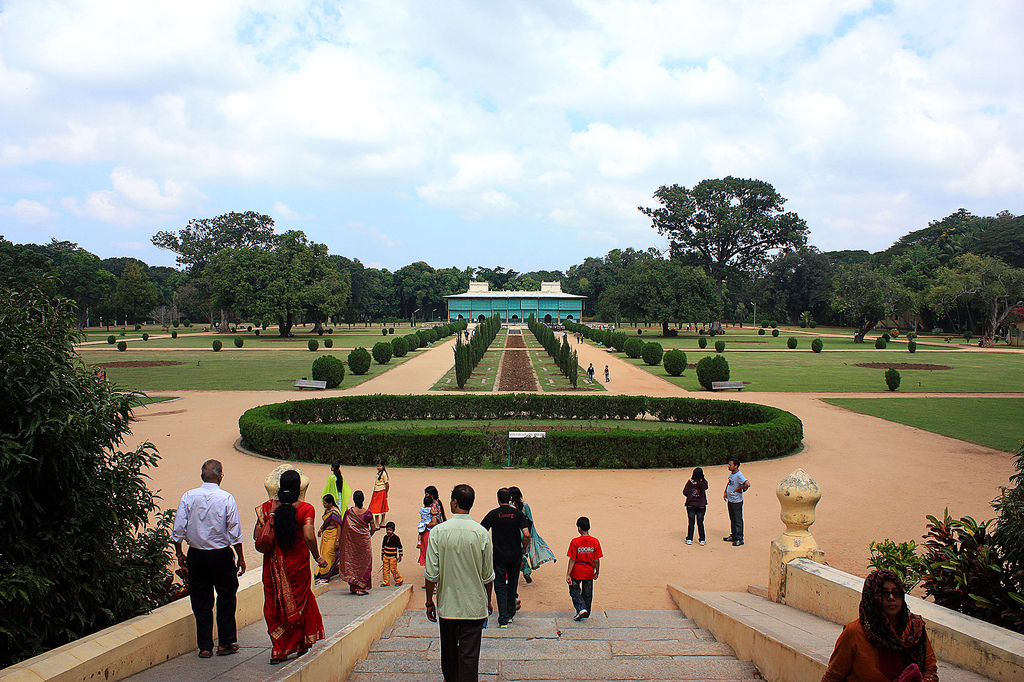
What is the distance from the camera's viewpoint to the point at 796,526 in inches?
214

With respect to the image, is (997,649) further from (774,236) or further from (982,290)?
(774,236)

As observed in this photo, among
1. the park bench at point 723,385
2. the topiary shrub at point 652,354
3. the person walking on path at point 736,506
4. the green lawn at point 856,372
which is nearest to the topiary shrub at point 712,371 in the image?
the park bench at point 723,385

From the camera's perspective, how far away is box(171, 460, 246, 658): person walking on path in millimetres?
3947

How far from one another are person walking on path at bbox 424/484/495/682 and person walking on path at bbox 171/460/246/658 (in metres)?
A: 1.39

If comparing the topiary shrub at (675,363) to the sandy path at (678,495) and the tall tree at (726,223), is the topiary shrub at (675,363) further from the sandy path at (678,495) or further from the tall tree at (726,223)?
the tall tree at (726,223)

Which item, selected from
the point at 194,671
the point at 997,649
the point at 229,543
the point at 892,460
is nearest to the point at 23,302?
the point at 229,543

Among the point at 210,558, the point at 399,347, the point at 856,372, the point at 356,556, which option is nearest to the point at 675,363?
the point at 856,372

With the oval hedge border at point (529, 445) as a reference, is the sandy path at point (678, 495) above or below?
below

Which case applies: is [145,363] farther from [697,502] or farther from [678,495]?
[697,502]

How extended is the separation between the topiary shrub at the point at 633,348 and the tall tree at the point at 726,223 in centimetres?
2685

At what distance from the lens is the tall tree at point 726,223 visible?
59.8 metres

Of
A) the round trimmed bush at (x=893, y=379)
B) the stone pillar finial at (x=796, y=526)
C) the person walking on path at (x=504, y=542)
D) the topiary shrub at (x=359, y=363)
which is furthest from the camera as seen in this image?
the topiary shrub at (x=359, y=363)

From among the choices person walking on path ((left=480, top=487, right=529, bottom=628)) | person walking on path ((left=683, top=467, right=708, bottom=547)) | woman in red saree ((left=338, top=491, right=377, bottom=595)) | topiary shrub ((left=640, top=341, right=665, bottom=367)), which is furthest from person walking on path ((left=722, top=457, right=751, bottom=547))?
topiary shrub ((left=640, top=341, right=665, bottom=367))

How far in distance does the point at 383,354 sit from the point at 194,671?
29.9m
